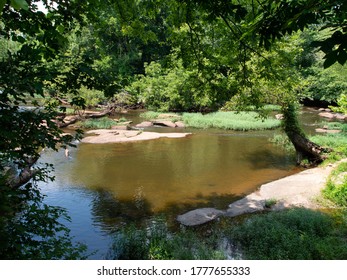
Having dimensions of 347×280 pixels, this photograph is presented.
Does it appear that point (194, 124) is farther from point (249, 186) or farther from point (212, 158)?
point (249, 186)

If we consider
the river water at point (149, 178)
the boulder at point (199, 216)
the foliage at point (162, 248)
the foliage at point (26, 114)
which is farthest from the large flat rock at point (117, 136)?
the foliage at point (26, 114)

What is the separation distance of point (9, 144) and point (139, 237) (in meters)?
3.80

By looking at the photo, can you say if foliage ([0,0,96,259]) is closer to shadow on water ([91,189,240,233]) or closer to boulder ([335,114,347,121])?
shadow on water ([91,189,240,233])

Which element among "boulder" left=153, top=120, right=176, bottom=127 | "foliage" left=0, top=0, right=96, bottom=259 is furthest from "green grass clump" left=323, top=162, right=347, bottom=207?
"boulder" left=153, top=120, right=176, bottom=127

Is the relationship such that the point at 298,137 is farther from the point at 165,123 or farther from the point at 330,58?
the point at 330,58

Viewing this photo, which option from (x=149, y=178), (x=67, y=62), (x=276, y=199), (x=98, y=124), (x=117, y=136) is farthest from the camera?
(x=98, y=124)

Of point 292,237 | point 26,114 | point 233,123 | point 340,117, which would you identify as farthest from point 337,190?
point 340,117

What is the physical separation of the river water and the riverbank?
1.96ft

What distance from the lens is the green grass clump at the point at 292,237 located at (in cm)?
563

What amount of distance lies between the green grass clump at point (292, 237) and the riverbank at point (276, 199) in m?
1.28

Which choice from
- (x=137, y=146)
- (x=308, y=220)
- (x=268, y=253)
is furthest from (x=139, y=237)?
(x=137, y=146)

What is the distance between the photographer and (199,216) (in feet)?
27.6

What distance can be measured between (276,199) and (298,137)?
18.1 ft

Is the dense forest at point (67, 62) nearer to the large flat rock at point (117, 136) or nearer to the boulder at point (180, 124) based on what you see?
the large flat rock at point (117, 136)
